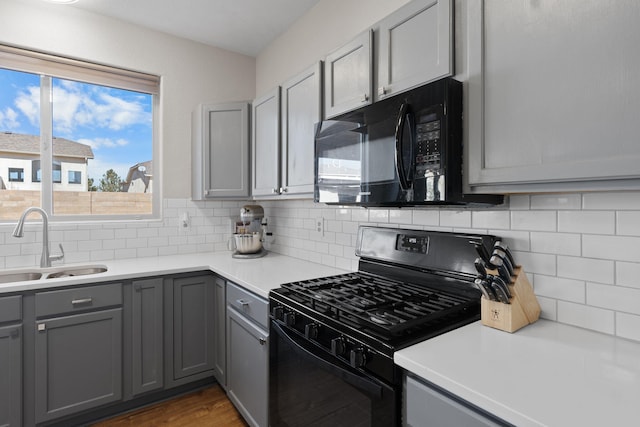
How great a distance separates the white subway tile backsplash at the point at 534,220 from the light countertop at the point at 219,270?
3.47ft

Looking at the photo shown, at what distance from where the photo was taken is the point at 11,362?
5.86 feet

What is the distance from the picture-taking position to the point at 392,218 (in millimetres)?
1832

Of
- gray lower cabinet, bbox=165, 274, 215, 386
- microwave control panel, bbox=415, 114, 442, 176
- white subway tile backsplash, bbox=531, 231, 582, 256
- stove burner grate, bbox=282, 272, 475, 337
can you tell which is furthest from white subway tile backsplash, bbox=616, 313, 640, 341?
gray lower cabinet, bbox=165, 274, 215, 386

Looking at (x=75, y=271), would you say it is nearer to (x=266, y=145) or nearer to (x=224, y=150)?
(x=224, y=150)

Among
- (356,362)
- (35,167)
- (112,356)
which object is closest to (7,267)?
(35,167)

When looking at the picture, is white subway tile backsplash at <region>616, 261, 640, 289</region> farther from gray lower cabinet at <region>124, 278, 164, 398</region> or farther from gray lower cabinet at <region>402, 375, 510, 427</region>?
gray lower cabinet at <region>124, 278, 164, 398</region>

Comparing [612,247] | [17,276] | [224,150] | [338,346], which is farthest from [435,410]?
Answer: [17,276]

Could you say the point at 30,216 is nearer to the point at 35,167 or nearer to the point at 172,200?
the point at 35,167

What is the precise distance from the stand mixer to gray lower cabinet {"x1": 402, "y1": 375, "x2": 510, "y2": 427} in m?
1.86

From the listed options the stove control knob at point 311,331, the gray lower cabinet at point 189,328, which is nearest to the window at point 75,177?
the gray lower cabinet at point 189,328

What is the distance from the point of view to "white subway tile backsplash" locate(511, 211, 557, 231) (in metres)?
1.20

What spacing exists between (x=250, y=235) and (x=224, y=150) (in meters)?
0.69

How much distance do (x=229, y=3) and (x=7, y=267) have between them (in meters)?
2.28

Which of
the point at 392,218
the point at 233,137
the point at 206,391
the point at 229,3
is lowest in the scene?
the point at 206,391
